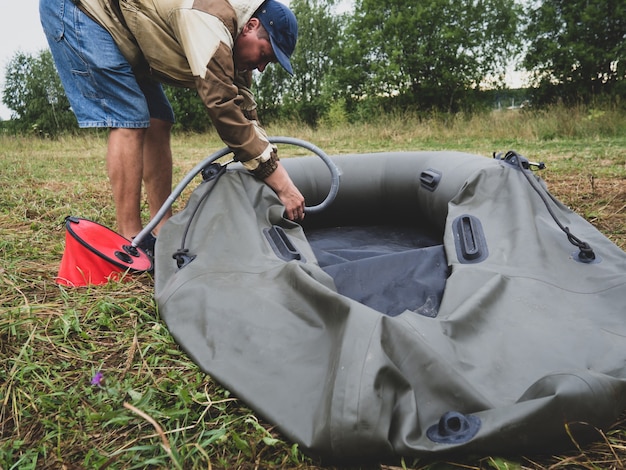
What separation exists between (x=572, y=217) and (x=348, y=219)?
121 cm

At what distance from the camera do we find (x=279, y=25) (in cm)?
210

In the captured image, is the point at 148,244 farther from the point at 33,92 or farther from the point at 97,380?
the point at 33,92

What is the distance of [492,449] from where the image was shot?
1.06 meters

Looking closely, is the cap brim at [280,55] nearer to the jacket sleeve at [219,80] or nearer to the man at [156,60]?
the man at [156,60]

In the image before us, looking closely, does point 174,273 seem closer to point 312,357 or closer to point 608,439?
point 312,357

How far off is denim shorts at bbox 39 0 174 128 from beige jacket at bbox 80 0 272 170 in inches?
2.5

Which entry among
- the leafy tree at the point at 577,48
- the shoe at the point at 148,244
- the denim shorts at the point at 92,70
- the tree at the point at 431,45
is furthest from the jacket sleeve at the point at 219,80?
the tree at the point at 431,45

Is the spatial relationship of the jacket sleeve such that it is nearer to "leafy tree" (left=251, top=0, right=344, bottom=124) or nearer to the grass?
the grass

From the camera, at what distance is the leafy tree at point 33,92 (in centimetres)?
2208

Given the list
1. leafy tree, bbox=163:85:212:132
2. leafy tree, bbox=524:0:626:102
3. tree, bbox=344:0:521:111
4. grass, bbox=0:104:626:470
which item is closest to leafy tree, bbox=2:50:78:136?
leafy tree, bbox=163:85:212:132

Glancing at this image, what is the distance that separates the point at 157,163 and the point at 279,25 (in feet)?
3.21

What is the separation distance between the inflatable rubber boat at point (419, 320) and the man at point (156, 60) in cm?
18

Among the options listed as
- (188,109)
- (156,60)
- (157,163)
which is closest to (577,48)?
(188,109)

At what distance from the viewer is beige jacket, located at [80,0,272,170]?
1.92 meters
